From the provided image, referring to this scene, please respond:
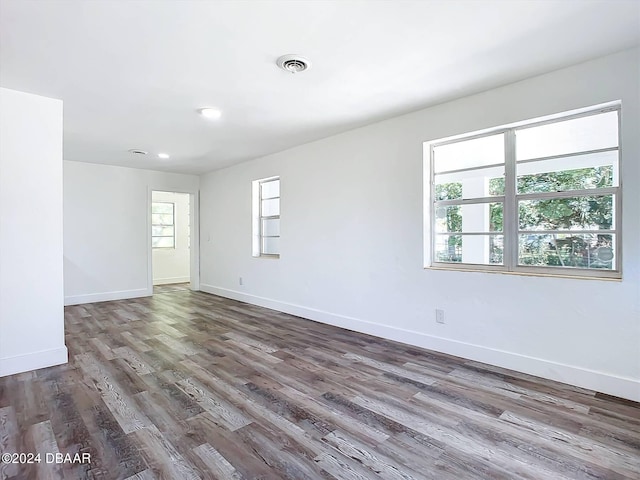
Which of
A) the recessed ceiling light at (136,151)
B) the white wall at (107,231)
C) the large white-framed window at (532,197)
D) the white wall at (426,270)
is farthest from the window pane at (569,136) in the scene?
the white wall at (107,231)

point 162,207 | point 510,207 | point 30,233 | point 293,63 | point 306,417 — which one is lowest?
point 306,417

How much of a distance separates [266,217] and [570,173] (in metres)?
4.11

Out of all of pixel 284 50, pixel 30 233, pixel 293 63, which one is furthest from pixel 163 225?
pixel 284 50

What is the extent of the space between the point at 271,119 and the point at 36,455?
3204 mm

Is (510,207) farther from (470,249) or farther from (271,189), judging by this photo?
(271,189)

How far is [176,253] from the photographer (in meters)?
8.28

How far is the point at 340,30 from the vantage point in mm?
2072

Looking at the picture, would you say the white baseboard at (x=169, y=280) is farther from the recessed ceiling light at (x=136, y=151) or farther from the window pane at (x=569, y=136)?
the window pane at (x=569, y=136)

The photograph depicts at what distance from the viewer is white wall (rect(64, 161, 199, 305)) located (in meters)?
5.66

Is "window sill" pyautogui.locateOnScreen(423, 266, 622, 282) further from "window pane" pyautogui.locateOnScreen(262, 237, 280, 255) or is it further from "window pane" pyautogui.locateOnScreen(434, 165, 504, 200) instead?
"window pane" pyautogui.locateOnScreen(262, 237, 280, 255)

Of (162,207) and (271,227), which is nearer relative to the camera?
(271,227)

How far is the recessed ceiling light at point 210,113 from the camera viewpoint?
337cm

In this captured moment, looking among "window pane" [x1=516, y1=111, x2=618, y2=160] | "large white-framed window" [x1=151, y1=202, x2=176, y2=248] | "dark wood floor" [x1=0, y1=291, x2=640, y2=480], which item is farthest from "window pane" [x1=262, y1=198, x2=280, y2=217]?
"large white-framed window" [x1=151, y1=202, x2=176, y2=248]

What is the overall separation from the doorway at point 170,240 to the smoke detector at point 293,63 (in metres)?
6.20
